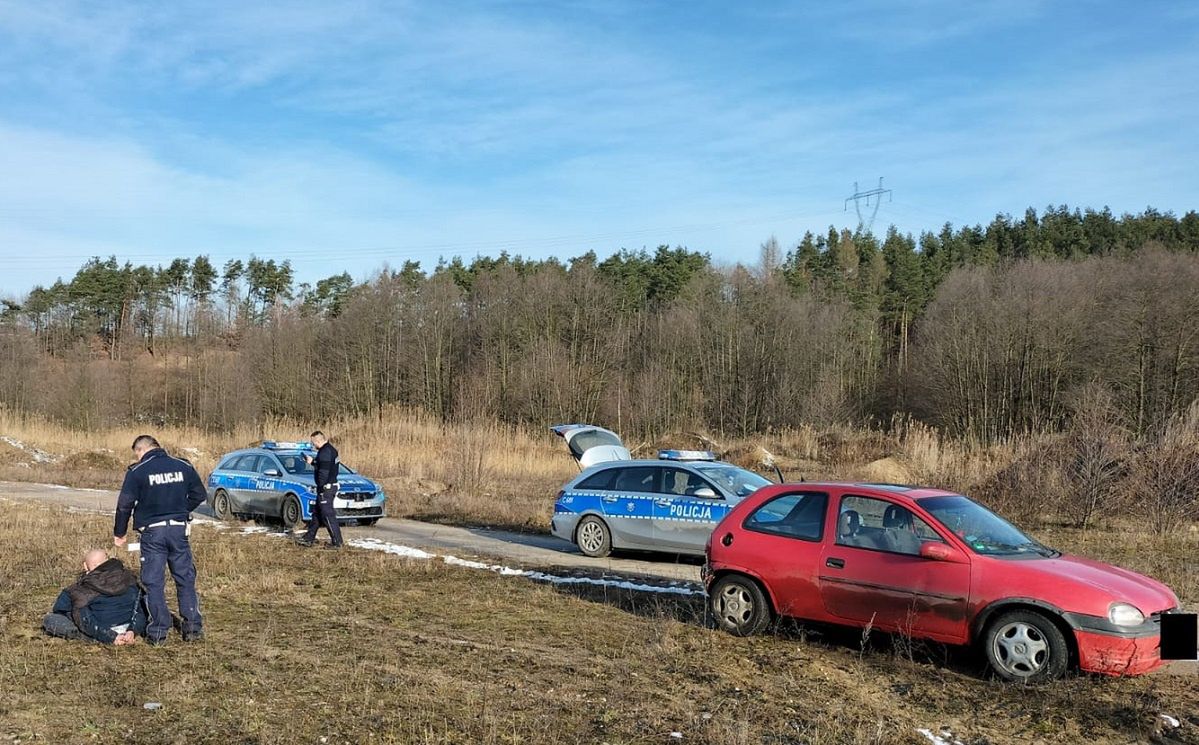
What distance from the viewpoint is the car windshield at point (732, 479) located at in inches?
559

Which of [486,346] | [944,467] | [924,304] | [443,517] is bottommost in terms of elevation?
[443,517]

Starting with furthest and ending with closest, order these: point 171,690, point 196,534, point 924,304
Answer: point 924,304, point 196,534, point 171,690

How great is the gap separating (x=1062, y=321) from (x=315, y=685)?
176 ft

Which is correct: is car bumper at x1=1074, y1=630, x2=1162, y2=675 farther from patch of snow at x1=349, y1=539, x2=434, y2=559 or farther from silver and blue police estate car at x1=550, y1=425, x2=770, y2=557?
patch of snow at x1=349, y1=539, x2=434, y2=559

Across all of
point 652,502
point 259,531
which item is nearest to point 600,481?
point 652,502

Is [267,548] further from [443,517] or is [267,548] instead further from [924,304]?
[924,304]

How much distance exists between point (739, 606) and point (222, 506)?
1460 cm

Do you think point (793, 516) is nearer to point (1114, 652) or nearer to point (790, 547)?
point (790, 547)

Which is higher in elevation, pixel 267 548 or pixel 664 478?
pixel 664 478

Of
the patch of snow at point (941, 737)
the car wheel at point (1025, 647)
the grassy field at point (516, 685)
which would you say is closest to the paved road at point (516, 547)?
the grassy field at point (516, 685)

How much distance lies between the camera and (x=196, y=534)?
17.2 metres

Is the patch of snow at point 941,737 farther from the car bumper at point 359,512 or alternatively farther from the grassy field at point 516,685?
the car bumper at point 359,512

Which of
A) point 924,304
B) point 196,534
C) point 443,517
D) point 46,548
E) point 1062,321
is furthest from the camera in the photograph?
point 924,304

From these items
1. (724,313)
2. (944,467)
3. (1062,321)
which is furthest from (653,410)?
(944,467)
